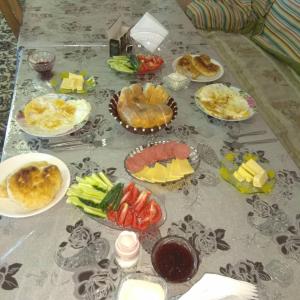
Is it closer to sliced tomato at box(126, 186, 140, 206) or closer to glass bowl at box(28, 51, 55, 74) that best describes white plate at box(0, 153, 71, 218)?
sliced tomato at box(126, 186, 140, 206)

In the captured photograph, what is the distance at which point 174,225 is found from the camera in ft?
3.18

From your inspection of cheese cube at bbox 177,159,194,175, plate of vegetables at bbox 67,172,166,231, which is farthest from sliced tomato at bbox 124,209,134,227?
cheese cube at bbox 177,159,194,175

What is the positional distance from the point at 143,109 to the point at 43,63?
55 cm

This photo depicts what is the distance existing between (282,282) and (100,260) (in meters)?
0.49

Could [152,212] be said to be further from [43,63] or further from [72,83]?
[43,63]

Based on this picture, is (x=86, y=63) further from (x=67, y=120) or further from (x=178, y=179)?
(x=178, y=179)

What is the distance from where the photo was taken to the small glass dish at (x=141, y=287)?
30.6 inches

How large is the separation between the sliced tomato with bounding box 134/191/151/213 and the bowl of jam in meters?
0.12

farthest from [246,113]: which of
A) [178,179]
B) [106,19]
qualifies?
[106,19]

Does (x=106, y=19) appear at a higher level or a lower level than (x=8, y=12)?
higher

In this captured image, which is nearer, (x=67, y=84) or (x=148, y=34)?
(x=67, y=84)

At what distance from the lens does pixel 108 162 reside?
114cm

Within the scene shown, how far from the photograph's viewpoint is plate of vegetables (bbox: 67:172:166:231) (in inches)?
36.3

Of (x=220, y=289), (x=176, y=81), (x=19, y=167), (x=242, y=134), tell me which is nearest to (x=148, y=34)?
(x=176, y=81)
